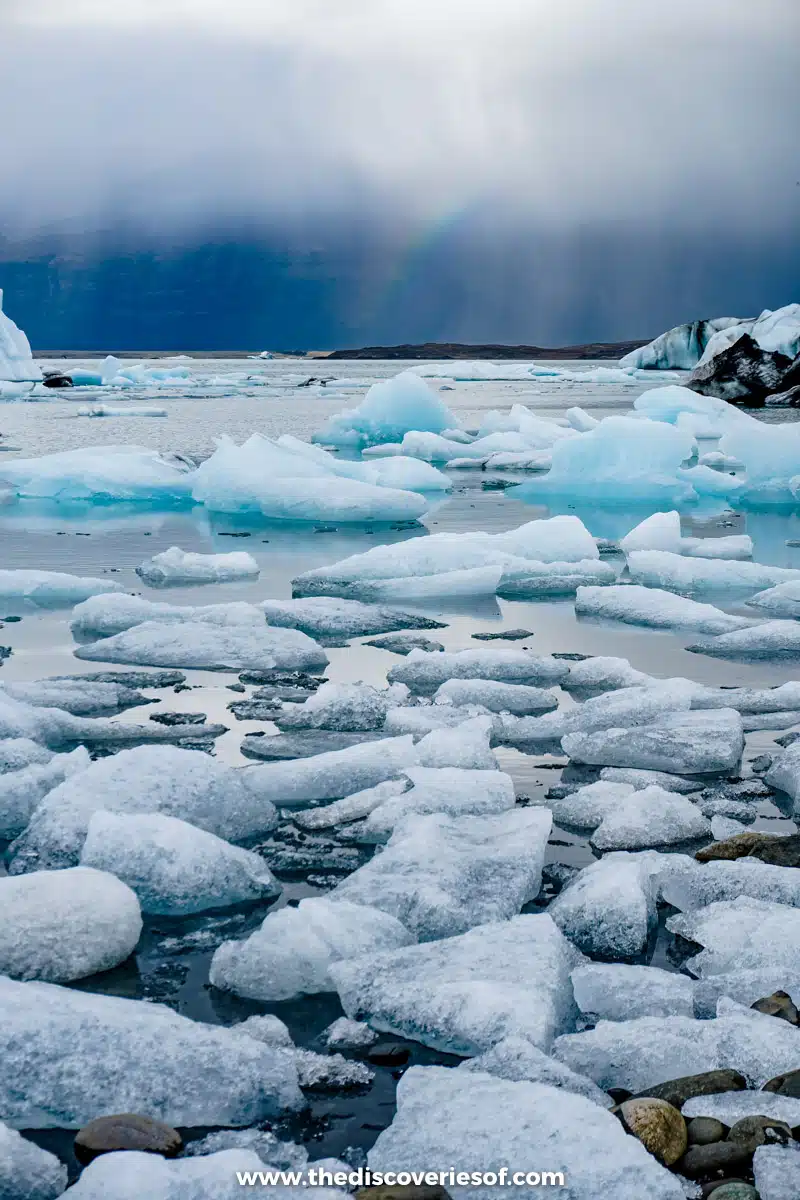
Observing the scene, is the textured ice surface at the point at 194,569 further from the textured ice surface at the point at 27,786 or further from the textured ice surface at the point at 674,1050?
the textured ice surface at the point at 674,1050

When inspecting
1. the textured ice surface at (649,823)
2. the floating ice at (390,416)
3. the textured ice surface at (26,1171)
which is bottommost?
the textured ice surface at (26,1171)

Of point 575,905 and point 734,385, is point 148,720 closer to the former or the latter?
point 575,905

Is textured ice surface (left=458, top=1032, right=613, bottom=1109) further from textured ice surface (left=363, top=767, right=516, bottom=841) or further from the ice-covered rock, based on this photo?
textured ice surface (left=363, top=767, right=516, bottom=841)

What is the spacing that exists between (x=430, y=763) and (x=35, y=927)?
144cm

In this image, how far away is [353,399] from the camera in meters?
34.2

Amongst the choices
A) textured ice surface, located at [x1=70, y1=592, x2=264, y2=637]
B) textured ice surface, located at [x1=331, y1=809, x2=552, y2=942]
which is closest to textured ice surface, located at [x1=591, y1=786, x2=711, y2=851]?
textured ice surface, located at [x1=331, y1=809, x2=552, y2=942]

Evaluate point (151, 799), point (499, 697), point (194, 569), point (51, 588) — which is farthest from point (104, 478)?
point (151, 799)

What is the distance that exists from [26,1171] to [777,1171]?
1.08 m

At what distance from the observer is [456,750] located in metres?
3.71

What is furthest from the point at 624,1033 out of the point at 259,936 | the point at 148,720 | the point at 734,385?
the point at 734,385

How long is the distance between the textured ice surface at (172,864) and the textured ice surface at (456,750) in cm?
89

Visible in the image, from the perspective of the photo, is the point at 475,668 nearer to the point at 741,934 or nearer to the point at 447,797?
the point at 447,797

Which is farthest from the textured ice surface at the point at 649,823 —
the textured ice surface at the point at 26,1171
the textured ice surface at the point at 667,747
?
the textured ice surface at the point at 26,1171

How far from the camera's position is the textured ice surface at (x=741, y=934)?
253 centimetres
